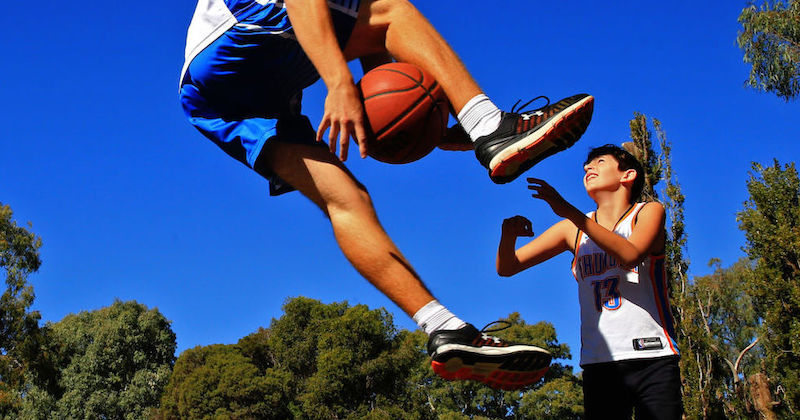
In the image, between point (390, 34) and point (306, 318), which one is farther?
point (306, 318)

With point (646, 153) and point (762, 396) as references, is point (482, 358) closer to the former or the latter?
point (762, 396)

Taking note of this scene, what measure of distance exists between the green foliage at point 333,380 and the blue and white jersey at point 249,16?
86.0ft

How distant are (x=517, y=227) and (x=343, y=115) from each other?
156 cm

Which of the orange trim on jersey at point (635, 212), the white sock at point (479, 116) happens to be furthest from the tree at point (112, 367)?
the white sock at point (479, 116)

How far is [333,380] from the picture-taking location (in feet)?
97.2

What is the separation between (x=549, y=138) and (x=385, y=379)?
28.5m

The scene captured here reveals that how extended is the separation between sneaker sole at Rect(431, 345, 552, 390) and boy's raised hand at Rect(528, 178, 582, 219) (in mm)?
785

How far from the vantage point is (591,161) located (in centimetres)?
408

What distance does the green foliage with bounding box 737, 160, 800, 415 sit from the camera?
14.3 metres

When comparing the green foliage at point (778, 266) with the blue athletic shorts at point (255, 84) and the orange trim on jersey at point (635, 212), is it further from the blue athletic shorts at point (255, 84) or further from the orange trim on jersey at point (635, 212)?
the blue athletic shorts at point (255, 84)

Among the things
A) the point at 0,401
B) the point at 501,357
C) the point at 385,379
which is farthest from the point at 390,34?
the point at 385,379

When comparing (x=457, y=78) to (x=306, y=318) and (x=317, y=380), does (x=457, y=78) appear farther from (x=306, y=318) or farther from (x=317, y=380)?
(x=306, y=318)

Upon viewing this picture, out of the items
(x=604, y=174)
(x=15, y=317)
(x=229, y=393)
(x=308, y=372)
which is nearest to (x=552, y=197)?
(x=604, y=174)

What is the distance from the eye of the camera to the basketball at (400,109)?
2.96 m
